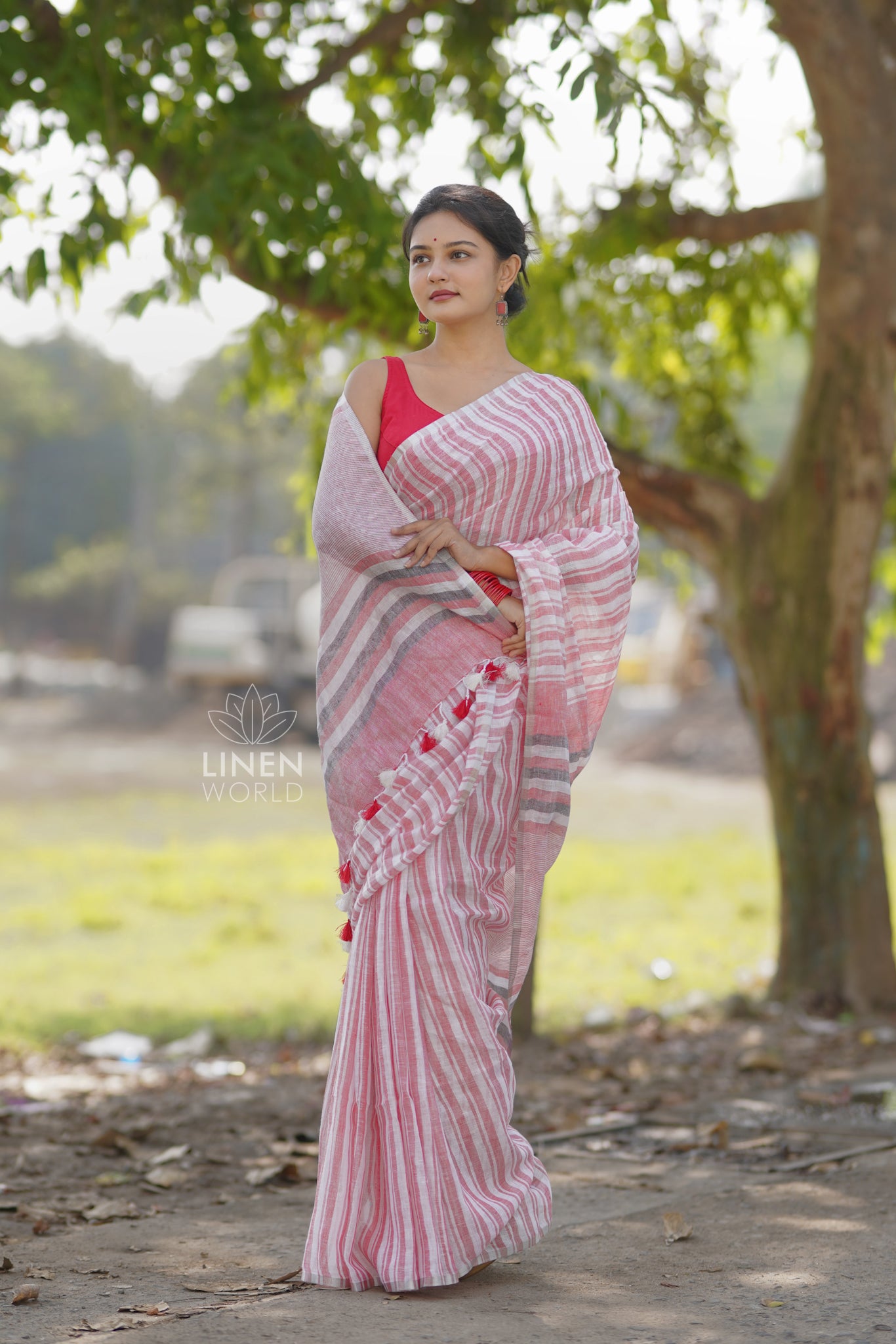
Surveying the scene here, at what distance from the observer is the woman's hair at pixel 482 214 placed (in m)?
2.90

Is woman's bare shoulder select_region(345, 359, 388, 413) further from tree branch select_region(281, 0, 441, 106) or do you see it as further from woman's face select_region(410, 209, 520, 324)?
tree branch select_region(281, 0, 441, 106)

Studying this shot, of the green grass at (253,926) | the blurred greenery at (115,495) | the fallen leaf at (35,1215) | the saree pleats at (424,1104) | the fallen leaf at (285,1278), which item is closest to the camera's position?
the saree pleats at (424,1104)

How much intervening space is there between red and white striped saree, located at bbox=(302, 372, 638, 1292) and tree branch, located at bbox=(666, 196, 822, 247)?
360cm

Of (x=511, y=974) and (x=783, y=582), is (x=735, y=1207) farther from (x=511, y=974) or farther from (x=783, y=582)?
(x=783, y=582)

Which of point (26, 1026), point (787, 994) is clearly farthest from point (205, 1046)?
point (787, 994)

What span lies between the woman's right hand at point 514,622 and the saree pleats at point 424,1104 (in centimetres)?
24

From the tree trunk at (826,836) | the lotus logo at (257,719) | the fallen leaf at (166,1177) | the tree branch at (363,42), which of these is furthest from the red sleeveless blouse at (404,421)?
the tree trunk at (826,836)

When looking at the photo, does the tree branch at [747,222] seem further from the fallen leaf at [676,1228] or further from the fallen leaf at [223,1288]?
the fallen leaf at [223,1288]

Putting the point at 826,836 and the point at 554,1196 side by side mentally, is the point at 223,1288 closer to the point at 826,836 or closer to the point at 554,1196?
the point at 554,1196

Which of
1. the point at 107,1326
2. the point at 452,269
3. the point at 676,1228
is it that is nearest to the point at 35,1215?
the point at 107,1326

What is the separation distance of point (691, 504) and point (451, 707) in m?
3.65

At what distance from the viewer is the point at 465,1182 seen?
2.66 metres

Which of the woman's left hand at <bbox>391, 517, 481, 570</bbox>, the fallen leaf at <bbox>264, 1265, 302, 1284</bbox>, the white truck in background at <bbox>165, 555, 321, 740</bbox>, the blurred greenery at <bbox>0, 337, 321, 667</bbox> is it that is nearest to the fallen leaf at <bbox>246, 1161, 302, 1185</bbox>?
the fallen leaf at <bbox>264, 1265, 302, 1284</bbox>

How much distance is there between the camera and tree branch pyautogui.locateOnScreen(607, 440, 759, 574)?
20.0 ft
